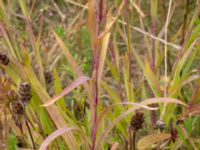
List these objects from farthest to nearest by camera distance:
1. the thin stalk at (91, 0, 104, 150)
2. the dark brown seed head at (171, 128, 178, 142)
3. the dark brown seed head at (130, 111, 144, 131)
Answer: the dark brown seed head at (171, 128, 178, 142), the dark brown seed head at (130, 111, 144, 131), the thin stalk at (91, 0, 104, 150)

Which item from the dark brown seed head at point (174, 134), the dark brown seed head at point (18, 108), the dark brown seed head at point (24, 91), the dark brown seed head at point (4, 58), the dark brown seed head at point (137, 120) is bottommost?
the dark brown seed head at point (174, 134)

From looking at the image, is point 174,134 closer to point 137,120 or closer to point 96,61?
point 137,120

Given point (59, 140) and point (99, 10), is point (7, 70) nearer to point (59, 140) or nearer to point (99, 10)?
point (59, 140)

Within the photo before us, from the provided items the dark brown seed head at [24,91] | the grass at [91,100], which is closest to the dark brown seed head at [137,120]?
the grass at [91,100]

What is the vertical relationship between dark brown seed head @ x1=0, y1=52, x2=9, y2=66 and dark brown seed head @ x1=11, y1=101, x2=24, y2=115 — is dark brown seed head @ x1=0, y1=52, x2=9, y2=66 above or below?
above

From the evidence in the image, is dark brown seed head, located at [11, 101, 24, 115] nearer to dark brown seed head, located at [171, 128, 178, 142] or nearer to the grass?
the grass

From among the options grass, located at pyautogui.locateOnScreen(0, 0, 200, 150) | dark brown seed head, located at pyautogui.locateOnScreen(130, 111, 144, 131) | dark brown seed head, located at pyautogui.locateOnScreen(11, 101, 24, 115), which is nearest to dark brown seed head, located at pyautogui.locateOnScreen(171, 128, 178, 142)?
grass, located at pyautogui.locateOnScreen(0, 0, 200, 150)

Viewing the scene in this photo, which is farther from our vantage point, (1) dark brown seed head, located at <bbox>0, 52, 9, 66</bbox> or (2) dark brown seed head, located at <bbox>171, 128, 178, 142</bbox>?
(2) dark brown seed head, located at <bbox>171, 128, 178, 142</bbox>

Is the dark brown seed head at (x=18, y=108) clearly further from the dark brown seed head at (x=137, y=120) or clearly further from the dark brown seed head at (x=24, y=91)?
the dark brown seed head at (x=137, y=120)

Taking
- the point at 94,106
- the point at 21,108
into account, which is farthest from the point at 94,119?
the point at 21,108

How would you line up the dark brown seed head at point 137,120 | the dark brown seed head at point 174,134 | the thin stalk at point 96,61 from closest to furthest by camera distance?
the thin stalk at point 96,61 → the dark brown seed head at point 137,120 → the dark brown seed head at point 174,134

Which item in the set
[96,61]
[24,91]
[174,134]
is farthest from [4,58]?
[174,134]

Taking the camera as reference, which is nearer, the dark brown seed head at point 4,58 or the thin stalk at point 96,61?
the thin stalk at point 96,61

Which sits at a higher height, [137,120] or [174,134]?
[137,120]
